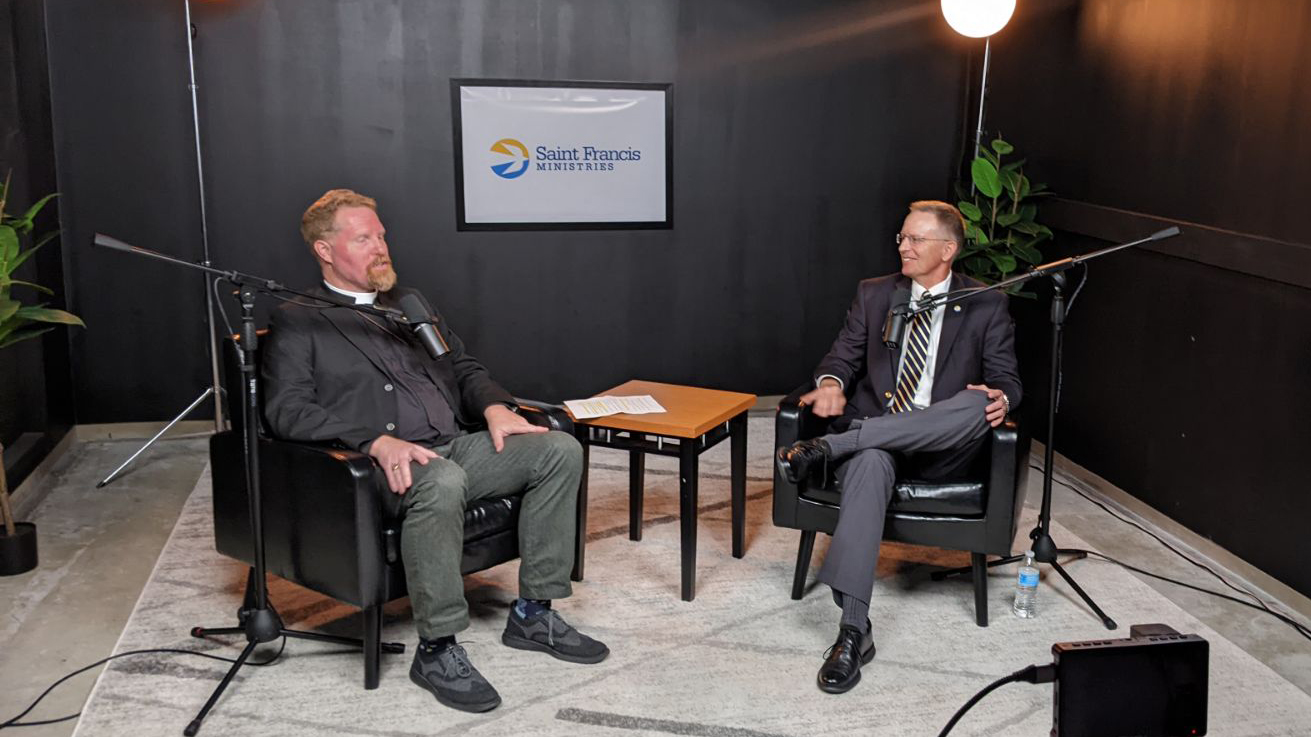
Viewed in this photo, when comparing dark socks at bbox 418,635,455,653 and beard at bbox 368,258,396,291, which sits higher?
beard at bbox 368,258,396,291

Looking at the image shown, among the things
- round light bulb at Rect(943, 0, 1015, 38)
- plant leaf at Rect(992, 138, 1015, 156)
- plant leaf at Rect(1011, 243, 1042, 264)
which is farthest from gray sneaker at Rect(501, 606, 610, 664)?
round light bulb at Rect(943, 0, 1015, 38)

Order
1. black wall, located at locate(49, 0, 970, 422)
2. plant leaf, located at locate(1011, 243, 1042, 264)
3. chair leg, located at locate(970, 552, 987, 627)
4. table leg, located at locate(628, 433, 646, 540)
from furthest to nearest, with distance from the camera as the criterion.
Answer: black wall, located at locate(49, 0, 970, 422) → plant leaf, located at locate(1011, 243, 1042, 264) → table leg, located at locate(628, 433, 646, 540) → chair leg, located at locate(970, 552, 987, 627)

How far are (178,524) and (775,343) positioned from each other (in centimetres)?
295

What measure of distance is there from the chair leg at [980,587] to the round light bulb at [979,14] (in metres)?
2.45

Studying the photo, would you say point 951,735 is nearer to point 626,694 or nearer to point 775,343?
point 626,694

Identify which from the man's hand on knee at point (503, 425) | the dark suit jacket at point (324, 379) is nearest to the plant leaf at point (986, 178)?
the man's hand on knee at point (503, 425)

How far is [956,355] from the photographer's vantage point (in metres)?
3.84

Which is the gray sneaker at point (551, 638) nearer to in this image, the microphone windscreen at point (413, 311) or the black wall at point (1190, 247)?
the microphone windscreen at point (413, 311)

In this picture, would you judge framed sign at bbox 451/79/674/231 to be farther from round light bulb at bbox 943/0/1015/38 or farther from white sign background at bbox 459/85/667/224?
round light bulb at bbox 943/0/1015/38

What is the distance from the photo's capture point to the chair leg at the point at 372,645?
318 cm

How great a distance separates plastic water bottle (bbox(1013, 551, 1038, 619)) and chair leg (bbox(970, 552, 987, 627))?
0.40ft

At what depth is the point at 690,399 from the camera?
13.4ft

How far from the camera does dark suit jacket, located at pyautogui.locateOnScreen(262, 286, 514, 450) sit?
10.8 feet

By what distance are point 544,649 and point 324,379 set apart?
99cm
